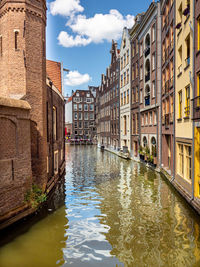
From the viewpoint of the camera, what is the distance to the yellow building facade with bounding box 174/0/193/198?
496 inches

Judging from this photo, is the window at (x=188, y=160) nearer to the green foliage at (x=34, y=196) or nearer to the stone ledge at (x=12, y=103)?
the green foliage at (x=34, y=196)

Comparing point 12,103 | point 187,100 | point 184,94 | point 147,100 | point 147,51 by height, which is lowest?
point 12,103

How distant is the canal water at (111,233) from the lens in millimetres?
7035

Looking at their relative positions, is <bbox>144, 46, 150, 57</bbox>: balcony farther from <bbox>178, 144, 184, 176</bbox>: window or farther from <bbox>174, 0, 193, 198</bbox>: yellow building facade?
<bbox>178, 144, 184, 176</bbox>: window

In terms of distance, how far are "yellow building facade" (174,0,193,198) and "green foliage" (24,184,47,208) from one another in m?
7.76

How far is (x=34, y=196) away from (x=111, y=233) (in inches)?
162

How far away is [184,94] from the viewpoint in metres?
14.2

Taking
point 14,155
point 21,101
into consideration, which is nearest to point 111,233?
point 14,155

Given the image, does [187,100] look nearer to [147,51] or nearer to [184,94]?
[184,94]

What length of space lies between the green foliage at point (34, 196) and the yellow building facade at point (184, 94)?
25.5ft

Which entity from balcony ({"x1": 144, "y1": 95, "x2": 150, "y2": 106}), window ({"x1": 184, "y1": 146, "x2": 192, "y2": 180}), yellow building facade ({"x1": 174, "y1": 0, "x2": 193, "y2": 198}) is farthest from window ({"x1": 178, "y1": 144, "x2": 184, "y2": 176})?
balcony ({"x1": 144, "y1": 95, "x2": 150, "y2": 106})

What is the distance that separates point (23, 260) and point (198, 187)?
8386 mm

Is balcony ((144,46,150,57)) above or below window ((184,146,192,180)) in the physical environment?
above

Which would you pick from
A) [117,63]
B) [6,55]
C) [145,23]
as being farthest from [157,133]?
[117,63]
